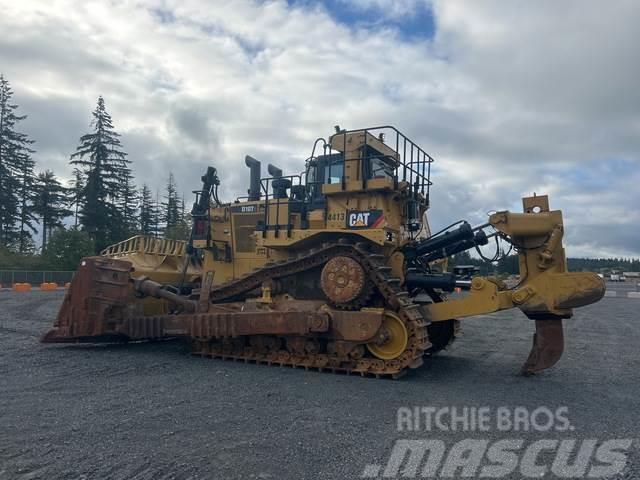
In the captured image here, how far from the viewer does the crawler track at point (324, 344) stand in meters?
7.92

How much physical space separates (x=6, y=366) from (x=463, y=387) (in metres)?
7.30

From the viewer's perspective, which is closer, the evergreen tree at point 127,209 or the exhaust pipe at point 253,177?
the exhaust pipe at point 253,177

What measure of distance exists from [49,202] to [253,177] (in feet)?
129

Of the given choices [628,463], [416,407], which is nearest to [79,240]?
[416,407]

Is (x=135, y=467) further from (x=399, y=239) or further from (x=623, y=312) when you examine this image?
(x=623, y=312)

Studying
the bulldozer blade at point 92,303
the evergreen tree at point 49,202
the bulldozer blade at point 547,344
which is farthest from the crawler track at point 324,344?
the evergreen tree at point 49,202

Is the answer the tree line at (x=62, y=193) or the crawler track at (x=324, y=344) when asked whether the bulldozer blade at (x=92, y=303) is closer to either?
the crawler track at (x=324, y=344)

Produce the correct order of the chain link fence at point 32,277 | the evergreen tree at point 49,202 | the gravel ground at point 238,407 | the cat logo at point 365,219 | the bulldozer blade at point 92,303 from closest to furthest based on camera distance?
the gravel ground at point 238,407
the cat logo at point 365,219
the bulldozer blade at point 92,303
the chain link fence at point 32,277
the evergreen tree at point 49,202

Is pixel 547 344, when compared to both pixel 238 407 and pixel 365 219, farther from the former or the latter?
pixel 238 407

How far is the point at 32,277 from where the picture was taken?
33.2 m

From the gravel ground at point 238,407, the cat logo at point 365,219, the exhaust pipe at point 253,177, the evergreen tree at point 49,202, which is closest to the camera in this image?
the gravel ground at point 238,407

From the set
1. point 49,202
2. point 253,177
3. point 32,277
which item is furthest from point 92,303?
point 49,202

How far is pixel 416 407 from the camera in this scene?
20.7 ft

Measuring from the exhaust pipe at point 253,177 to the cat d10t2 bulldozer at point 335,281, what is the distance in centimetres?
3
